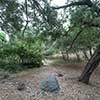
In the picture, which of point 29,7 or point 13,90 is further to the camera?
point 13,90

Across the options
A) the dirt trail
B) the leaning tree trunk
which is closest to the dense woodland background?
the leaning tree trunk

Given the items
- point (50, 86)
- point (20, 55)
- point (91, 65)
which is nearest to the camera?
point (50, 86)

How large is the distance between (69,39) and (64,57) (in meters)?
4.49

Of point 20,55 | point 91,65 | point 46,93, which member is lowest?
point 46,93

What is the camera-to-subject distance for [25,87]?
7.11 m

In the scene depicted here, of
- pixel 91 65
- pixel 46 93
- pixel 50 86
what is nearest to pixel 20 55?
pixel 91 65

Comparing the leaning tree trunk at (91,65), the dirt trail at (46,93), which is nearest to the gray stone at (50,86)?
the dirt trail at (46,93)

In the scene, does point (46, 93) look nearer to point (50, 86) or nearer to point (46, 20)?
point (50, 86)

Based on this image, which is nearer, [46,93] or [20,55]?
[46,93]

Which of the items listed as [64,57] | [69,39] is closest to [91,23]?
[69,39]

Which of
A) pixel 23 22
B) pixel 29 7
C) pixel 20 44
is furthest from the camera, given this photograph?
pixel 20 44

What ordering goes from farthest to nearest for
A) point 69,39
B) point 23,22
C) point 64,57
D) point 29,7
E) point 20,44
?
point 64,57, point 69,39, point 20,44, point 23,22, point 29,7

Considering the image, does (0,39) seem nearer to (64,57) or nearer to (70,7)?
(70,7)

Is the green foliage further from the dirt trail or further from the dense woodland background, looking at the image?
the dirt trail
